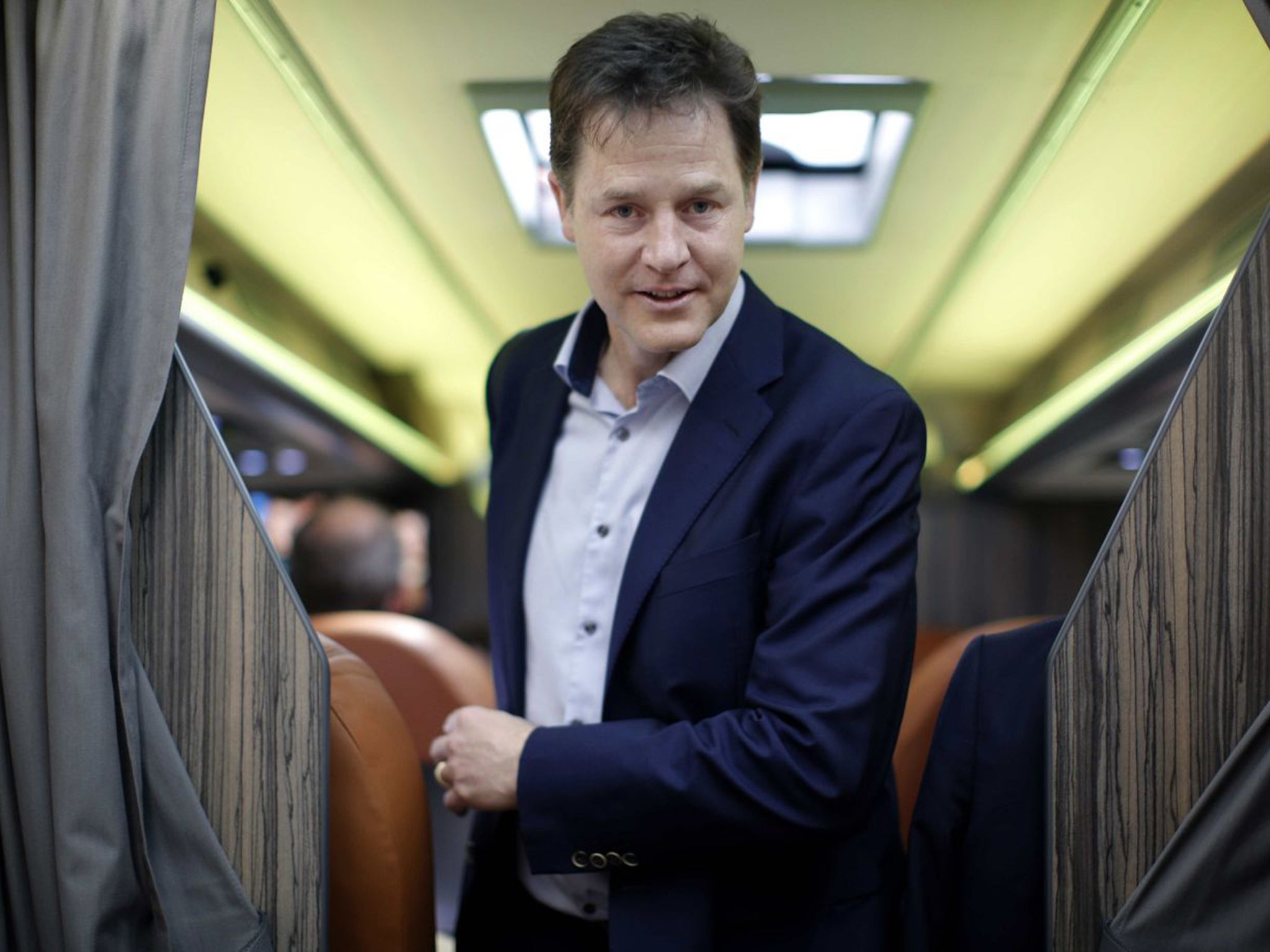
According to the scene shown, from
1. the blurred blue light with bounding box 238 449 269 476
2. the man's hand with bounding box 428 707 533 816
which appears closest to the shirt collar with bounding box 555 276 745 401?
the man's hand with bounding box 428 707 533 816

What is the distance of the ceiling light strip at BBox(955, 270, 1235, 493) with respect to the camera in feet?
9.46

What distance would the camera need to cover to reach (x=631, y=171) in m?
1.62

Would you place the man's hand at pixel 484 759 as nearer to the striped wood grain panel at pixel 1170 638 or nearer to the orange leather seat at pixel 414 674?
the striped wood grain panel at pixel 1170 638

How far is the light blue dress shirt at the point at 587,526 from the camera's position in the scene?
1.77 meters

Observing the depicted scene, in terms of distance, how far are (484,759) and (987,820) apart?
2.51 feet

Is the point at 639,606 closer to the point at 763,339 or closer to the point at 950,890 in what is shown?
the point at 763,339

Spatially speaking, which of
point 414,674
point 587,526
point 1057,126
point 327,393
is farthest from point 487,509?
point 327,393

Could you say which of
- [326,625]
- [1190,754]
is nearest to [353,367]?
[326,625]

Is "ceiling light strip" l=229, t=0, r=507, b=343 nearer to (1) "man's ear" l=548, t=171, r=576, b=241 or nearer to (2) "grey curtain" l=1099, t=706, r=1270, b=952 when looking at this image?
(1) "man's ear" l=548, t=171, r=576, b=241

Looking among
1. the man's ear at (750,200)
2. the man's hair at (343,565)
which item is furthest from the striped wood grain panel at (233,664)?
the man's hair at (343,565)

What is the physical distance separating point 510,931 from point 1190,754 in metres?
1.05

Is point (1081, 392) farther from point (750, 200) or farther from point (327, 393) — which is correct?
point (750, 200)

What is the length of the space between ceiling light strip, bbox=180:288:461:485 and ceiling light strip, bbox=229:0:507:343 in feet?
1.63

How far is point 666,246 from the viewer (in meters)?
1.62
